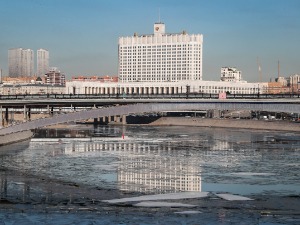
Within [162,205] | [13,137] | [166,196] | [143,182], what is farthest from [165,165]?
[13,137]

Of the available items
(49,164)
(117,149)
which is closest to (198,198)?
(49,164)

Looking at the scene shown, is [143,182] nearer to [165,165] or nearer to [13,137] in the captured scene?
[165,165]

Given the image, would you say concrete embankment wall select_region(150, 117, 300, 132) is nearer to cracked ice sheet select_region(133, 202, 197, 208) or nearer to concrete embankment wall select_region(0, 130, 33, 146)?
concrete embankment wall select_region(0, 130, 33, 146)

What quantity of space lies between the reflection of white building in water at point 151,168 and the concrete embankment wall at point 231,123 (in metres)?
60.8

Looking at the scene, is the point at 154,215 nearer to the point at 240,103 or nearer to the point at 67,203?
the point at 67,203

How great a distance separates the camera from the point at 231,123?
542ft

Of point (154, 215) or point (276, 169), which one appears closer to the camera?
point (154, 215)

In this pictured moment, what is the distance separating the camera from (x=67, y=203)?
41625 millimetres

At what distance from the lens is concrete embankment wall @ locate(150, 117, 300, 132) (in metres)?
149

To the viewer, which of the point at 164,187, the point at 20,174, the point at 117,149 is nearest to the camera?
the point at 164,187

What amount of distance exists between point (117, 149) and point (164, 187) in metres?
36.7

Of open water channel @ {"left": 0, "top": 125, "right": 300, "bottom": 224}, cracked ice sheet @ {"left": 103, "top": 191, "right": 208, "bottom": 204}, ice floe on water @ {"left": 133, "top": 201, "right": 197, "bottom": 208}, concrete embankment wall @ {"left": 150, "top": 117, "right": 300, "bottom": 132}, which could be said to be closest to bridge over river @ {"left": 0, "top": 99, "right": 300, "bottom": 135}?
open water channel @ {"left": 0, "top": 125, "right": 300, "bottom": 224}

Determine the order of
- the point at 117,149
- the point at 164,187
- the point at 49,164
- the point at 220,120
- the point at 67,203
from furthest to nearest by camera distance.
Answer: the point at 220,120 → the point at 117,149 → the point at 49,164 → the point at 164,187 → the point at 67,203

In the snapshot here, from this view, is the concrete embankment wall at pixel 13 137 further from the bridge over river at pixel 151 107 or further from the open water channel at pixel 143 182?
the open water channel at pixel 143 182
